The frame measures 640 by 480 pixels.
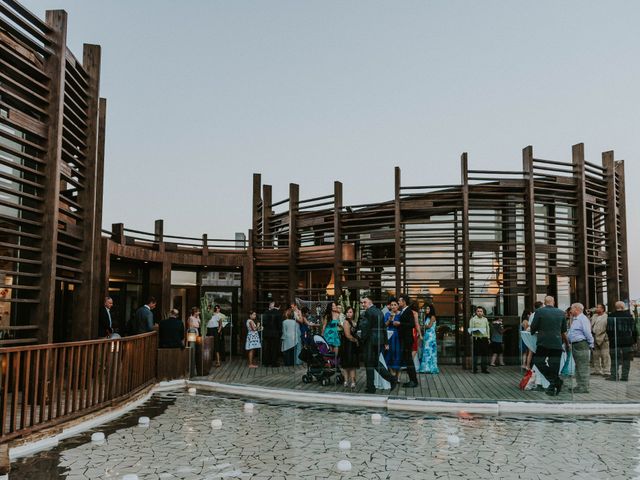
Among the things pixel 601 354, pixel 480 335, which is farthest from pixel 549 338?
pixel 480 335

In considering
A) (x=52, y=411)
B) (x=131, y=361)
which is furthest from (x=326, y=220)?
(x=52, y=411)

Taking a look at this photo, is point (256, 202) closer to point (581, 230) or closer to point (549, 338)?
point (581, 230)

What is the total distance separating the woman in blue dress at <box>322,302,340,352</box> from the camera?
9203 mm

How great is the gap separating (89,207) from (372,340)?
4.57 meters

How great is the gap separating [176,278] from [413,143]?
9083 mm

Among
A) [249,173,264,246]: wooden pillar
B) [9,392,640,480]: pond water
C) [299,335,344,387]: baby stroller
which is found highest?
[249,173,264,246]: wooden pillar

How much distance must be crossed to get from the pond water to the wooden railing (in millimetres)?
363

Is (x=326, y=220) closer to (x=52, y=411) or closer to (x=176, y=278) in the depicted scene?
(x=176, y=278)

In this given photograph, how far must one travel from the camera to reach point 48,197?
22.7ft

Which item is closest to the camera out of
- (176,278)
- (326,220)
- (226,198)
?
(326,220)

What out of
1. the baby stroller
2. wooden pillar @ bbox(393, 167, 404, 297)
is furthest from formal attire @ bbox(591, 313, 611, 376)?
wooden pillar @ bbox(393, 167, 404, 297)

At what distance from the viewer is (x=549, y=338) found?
8.12m

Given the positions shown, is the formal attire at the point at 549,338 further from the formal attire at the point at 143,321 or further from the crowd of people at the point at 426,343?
the formal attire at the point at 143,321

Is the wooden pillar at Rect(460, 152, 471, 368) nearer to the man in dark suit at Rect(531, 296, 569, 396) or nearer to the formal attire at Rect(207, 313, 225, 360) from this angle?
the man in dark suit at Rect(531, 296, 569, 396)
